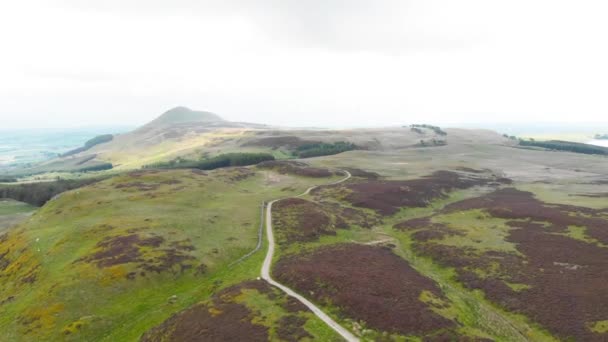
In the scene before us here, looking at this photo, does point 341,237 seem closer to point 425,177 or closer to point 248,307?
point 248,307

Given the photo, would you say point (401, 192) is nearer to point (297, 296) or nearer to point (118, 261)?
point (297, 296)

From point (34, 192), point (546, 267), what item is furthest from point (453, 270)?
point (34, 192)

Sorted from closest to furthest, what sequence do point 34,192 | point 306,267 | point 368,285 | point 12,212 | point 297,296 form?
1. point 297,296
2. point 368,285
3. point 306,267
4. point 12,212
5. point 34,192

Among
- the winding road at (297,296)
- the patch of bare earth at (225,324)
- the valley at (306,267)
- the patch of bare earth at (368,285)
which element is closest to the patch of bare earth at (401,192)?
the valley at (306,267)

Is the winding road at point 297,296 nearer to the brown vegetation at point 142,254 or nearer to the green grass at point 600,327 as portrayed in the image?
the brown vegetation at point 142,254

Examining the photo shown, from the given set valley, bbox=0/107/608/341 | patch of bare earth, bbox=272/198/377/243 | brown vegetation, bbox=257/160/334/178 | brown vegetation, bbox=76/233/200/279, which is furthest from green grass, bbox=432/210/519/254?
brown vegetation, bbox=257/160/334/178

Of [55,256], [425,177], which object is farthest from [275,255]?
[425,177]
